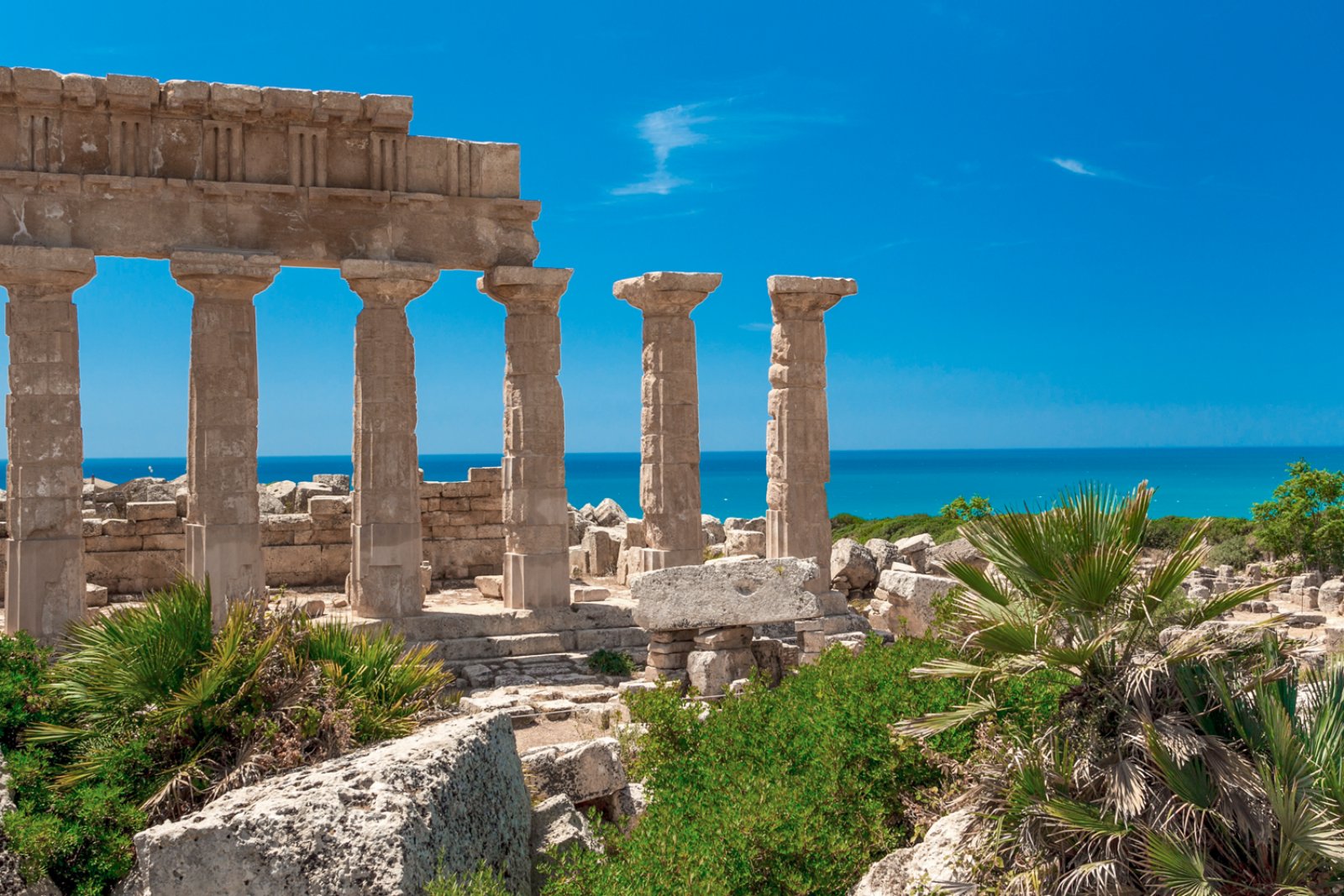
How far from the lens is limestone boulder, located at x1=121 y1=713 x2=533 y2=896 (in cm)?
682

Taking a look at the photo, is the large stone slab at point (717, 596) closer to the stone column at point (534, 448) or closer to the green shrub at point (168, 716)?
the stone column at point (534, 448)

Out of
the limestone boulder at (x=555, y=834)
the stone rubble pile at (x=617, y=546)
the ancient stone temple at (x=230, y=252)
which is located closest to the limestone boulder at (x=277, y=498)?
the stone rubble pile at (x=617, y=546)

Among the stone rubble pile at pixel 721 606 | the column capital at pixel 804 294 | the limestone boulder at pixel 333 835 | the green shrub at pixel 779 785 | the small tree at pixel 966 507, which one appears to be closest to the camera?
the limestone boulder at pixel 333 835

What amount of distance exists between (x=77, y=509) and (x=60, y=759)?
8309 mm

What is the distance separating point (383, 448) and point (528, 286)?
9.80 ft

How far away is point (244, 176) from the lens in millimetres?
16953

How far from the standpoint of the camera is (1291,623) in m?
22.6

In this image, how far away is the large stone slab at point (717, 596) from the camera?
49.0 feet

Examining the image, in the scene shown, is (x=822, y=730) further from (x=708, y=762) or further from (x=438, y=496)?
(x=438, y=496)

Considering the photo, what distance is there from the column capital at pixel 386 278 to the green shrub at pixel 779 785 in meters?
8.10

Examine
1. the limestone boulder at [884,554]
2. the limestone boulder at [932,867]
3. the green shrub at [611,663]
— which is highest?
the limestone boulder at [884,554]

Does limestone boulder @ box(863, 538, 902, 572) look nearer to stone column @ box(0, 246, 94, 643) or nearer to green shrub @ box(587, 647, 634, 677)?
green shrub @ box(587, 647, 634, 677)

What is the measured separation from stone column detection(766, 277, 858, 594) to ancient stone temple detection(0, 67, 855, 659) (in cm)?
23

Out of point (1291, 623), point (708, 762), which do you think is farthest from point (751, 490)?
point (708, 762)
